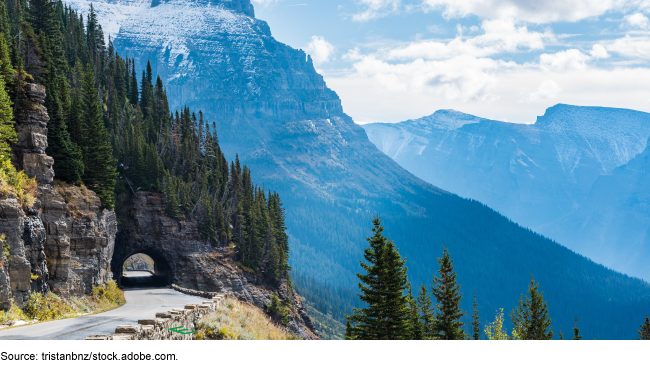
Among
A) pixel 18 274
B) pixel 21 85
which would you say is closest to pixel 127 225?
pixel 21 85

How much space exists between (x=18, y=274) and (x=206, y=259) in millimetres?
46253

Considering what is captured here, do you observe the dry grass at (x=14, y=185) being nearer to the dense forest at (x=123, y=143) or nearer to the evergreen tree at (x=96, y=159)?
the dense forest at (x=123, y=143)

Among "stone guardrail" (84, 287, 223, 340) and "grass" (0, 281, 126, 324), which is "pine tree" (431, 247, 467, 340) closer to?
"stone guardrail" (84, 287, 223, 340)

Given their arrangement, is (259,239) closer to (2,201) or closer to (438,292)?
(438,292)

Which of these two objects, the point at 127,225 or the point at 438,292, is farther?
the point at 127,225

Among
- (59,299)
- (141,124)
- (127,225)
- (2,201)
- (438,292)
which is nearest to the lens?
(2,201)

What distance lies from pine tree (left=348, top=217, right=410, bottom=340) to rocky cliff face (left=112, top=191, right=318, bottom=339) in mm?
41749

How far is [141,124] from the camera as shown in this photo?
297 ft

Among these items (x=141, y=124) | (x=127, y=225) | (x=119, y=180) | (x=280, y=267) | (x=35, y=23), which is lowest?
(x=280, y=267)

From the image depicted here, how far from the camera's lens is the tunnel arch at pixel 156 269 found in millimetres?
70562

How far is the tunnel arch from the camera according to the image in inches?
2778

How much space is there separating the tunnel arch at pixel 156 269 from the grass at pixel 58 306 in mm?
23690

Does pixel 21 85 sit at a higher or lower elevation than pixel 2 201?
higher

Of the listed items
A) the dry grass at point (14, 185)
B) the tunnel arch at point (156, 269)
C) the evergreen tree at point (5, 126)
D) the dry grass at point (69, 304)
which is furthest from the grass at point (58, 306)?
the tunnel arch at point (156, 269)
